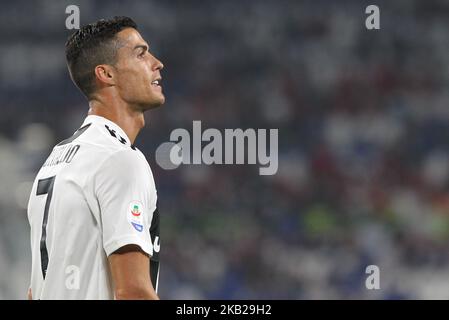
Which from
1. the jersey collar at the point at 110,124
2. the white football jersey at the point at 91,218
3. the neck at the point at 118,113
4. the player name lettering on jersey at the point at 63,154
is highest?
the neck at the point at 118,113

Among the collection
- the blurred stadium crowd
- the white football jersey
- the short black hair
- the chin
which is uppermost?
the blurred stadium crowd

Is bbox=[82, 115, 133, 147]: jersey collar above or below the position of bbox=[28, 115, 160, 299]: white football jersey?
above

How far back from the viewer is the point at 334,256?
280 inches

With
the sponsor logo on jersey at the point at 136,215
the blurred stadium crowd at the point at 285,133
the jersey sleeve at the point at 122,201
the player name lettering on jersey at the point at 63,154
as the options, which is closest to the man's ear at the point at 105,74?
the player name lettering on jersey at the point at 63,154

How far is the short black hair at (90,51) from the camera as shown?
7.91ft

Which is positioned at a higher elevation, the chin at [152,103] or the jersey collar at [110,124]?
the chin at [152,103]

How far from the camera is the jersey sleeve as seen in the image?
194 centimetres

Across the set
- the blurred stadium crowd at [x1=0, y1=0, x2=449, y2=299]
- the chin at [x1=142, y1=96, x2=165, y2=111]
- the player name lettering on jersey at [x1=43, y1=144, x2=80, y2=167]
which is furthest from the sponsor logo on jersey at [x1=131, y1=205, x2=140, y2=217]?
the blurred stadium crowd at [x1=0, y1=0, x2=449, y2=299]

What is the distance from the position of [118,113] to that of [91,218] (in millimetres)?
463

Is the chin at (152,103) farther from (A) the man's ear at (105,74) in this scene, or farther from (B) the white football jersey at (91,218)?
(B) the white football jersey at (91,218)

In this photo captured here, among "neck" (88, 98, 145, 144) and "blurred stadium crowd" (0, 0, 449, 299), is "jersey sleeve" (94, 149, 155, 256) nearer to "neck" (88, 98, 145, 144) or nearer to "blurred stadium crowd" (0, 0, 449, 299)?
"neck" (88, 98, 145, 144)

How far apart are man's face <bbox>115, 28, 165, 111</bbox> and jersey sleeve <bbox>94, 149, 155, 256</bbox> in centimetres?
43

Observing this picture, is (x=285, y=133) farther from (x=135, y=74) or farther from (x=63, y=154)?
(x=63, y=154)

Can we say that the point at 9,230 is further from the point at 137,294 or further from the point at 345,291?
the point at 137,294
